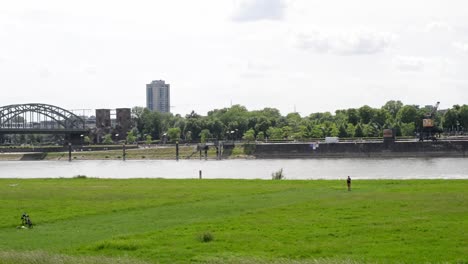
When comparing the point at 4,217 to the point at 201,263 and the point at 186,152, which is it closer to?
the point at 201,263

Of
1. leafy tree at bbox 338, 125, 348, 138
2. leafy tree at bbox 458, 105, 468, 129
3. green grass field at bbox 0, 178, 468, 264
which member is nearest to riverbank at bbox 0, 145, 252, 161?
leafy tree at bbox 338, 125, 348, 138

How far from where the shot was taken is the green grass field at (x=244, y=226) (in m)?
22.7

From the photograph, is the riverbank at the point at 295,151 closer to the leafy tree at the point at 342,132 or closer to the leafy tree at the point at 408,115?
the leafy tree at the point at 342,132

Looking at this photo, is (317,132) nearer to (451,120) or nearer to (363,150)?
(451,120)

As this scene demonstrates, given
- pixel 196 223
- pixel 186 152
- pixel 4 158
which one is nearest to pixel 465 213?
pixel 196 223

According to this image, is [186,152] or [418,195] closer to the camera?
[418,195]

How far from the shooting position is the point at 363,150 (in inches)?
5507

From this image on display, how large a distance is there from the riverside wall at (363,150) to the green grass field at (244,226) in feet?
294

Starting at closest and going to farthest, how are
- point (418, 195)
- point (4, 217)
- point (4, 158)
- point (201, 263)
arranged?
point (201, 263), point (4, 217), point (418, 195), point (4, 158)

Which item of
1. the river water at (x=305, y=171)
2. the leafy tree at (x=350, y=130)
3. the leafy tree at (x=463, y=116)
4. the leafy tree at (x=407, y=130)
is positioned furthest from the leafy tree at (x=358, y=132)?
the river water at (x=305, y=171)

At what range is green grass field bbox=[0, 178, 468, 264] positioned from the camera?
2266 centimetres

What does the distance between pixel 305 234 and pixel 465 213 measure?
26.3ft

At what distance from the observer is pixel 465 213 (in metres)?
30.4

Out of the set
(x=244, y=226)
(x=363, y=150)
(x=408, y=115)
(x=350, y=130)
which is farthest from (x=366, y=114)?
(x=244, y=226)
